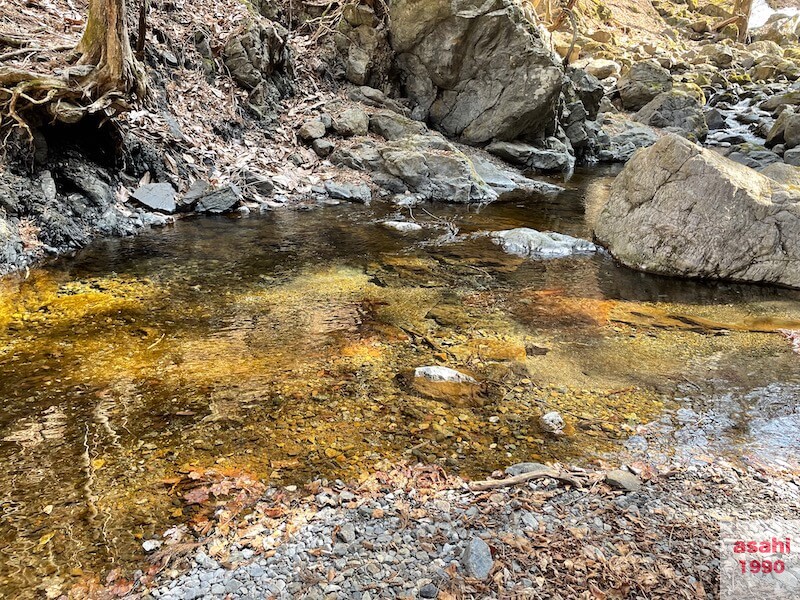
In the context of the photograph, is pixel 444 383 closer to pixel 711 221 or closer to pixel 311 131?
pixel 711 221

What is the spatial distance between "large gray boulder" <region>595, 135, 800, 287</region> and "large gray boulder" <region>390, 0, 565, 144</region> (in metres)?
9.97

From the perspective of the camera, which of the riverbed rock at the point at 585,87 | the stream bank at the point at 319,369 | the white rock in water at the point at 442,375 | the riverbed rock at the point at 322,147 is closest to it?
the stream bank at the point at 319,369

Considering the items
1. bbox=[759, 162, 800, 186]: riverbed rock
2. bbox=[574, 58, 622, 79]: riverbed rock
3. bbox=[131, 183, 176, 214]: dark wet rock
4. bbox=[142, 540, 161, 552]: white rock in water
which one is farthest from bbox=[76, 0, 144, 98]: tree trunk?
bbox=[574, 58, 622, 79]: riverbed rock

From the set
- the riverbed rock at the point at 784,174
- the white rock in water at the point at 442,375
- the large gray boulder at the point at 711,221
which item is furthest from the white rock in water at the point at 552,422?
the riverbed rock at the point at 784,174

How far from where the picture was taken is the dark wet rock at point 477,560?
2.58 m

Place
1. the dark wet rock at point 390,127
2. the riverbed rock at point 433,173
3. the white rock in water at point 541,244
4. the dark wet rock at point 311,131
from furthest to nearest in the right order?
the dark wet rock at point 390,127, the dark wet rock at point 311,131, the riverbed rock at point 433,173, the white rock in water at point 541,244

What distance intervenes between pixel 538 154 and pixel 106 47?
1455 centimetres

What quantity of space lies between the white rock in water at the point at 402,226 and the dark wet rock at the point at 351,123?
17.5 ft

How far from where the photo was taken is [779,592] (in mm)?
2385

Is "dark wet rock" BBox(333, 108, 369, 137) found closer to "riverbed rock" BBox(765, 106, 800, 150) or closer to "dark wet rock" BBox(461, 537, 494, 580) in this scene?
"dark wet rock" BBox(461, 537, 494, 580)

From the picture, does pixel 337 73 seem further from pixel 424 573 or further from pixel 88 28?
pixel 424 573

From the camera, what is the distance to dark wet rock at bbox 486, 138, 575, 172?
59.4ft

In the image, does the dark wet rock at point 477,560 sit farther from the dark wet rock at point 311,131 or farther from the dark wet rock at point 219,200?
the dark wet rock at point 311,131

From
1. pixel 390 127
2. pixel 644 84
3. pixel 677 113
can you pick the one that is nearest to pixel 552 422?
pixel 390 127
